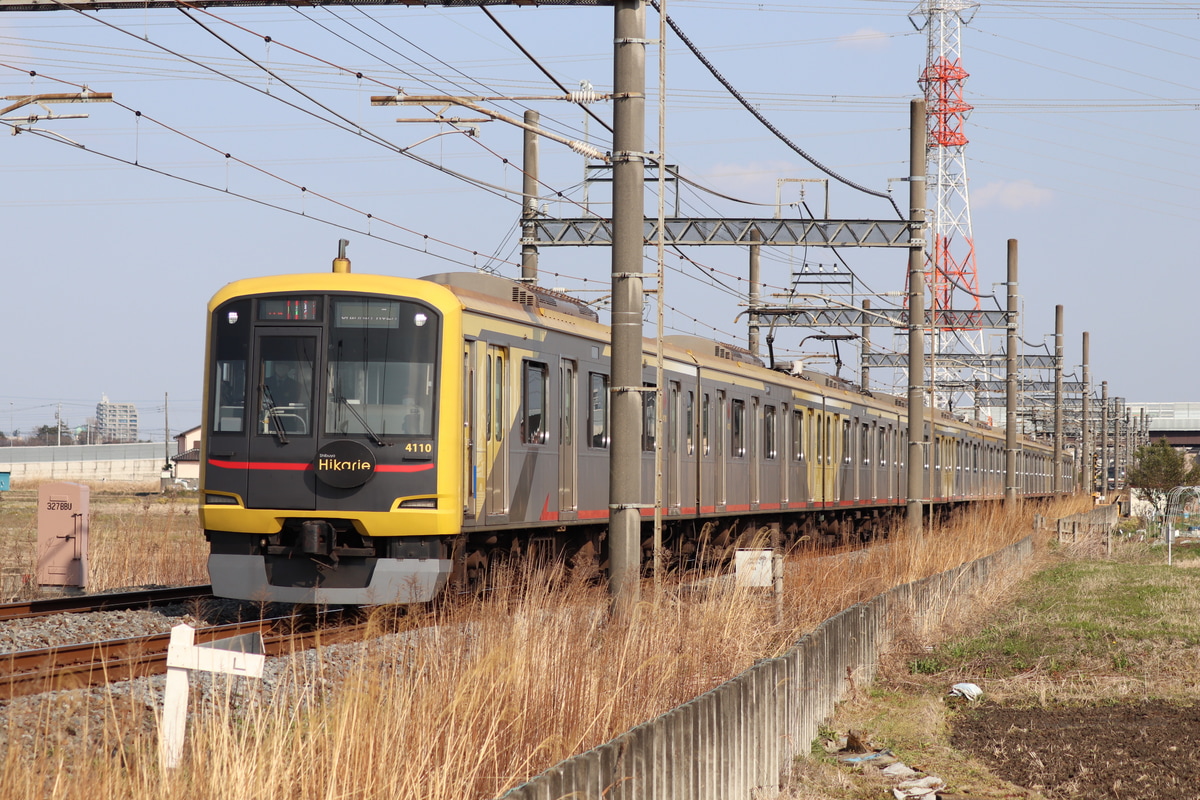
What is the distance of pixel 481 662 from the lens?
690 centimetres

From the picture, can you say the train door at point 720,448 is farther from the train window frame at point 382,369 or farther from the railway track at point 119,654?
the railway track at point 119,654

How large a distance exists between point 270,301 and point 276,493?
177 centimetres

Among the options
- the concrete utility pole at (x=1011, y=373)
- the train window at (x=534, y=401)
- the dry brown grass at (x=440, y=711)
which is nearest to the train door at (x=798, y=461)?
the train window at (x=534, y=401)

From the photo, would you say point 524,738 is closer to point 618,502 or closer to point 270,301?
point 618,502

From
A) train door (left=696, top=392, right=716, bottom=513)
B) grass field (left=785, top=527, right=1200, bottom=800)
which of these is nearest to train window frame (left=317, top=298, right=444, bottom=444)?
grass field (left=785, top=527, right=1200, bottom=800)

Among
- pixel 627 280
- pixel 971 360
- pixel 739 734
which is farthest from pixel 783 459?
pixel 971 360

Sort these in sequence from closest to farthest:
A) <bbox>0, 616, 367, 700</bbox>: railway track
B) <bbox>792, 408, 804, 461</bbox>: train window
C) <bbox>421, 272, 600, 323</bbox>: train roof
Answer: <bbox>0, 616, 367, 700</bbox>: railway track, <bbox>421, 272, 600, 323</bbox>: train roof, <bbox>792, 408, 804, 461</bbox>: train window

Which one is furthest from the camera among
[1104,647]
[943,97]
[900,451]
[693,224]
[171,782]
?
[943,97]

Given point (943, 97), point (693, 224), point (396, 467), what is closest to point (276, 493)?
point (396, 467)

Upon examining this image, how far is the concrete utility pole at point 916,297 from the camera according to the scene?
77.7ft

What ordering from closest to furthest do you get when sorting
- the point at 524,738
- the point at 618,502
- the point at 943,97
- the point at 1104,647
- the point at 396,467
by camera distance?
1. the point at 524,738
2. the point at 618,502
3. the point at 396,467
4. the point at 1104,647
5. the point at 943,97

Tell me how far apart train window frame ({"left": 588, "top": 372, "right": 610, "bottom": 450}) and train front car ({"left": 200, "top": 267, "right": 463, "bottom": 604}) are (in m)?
3.69

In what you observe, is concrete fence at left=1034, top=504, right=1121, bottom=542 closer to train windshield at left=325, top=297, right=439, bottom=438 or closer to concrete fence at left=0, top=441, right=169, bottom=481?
train windshield at left=325, top=297, right=439, bottom=438

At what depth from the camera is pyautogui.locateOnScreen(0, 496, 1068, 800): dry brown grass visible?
4.93m
